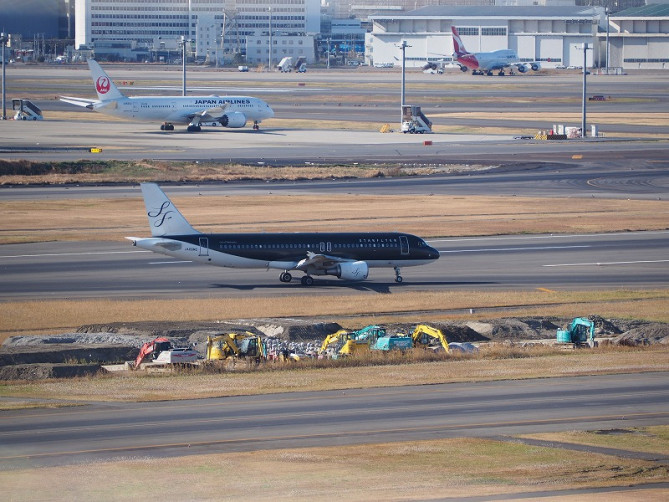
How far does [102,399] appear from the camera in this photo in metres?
32.2

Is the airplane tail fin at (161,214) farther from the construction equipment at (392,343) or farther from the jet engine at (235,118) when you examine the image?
the jet engine at (235,118)

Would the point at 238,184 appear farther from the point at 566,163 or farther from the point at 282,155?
the point at 566,163

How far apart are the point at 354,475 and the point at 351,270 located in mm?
32879

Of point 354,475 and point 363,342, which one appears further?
point 363,342

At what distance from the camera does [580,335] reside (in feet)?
142

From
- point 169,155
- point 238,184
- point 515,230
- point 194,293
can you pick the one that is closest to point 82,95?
point 169,155

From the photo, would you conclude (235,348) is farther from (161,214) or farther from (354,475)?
(161,214)

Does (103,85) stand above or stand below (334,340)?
above

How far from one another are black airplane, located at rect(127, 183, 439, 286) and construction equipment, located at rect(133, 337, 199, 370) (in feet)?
54.9

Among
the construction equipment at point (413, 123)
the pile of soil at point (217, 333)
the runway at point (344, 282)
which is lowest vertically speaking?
the pile of soil at point (217, 333)

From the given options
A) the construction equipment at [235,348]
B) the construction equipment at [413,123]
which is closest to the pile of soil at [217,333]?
the construction equipment at [235,348]

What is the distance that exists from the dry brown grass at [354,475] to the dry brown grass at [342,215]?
150 ft

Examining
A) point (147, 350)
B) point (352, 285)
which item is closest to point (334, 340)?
point (147, 350)

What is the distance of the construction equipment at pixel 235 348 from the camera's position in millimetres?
39812
